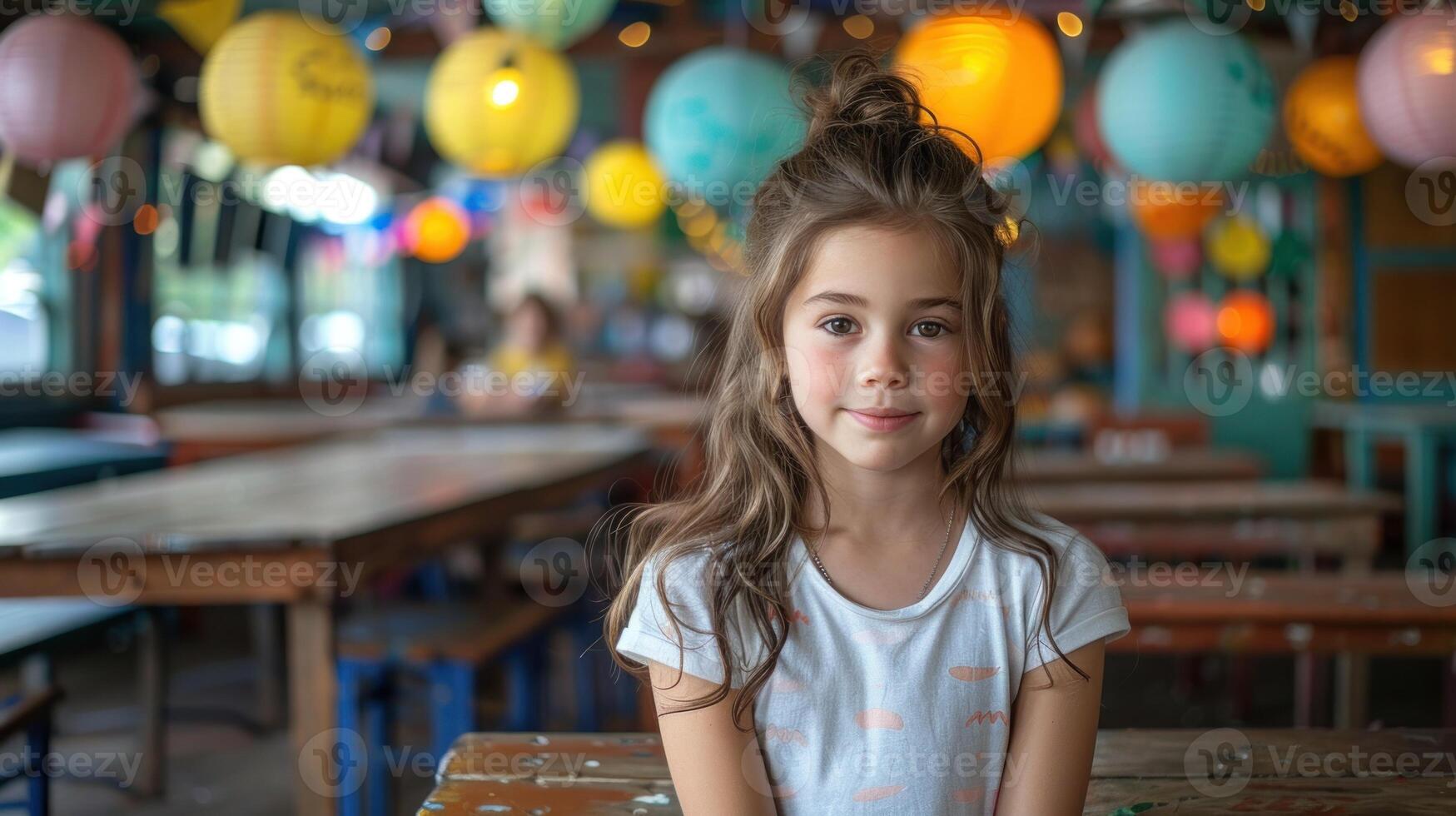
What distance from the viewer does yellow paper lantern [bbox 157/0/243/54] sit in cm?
263

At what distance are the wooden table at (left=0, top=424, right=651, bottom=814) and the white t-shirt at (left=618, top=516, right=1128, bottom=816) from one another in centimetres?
112

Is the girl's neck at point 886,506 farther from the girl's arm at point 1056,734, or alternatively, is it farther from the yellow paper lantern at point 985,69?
the yellow paper lantern at point 985,69

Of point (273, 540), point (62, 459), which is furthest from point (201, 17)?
point (62, 459)

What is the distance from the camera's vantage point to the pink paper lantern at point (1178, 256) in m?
7.15

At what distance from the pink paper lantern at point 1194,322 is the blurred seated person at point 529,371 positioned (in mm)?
4342

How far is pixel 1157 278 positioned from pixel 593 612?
220 inches

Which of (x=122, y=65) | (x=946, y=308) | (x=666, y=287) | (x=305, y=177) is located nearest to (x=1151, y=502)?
(x=946, y=308)

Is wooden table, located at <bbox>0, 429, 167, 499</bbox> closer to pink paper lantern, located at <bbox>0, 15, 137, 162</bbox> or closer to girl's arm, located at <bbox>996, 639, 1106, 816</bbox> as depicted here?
pink paper lantern, located at <bbox>0, 15, 137, 162</bbox>

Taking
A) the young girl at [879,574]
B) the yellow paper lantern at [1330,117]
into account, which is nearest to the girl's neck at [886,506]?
the young girl at [879,574]

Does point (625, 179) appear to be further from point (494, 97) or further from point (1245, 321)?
point (1245, 321)

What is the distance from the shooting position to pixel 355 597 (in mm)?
3900

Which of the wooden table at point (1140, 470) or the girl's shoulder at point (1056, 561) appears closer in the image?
the girl's shoulder at point (1056, 561)

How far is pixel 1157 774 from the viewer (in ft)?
3.95

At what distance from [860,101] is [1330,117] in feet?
7.91
